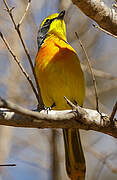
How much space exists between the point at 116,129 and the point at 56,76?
1.34 m

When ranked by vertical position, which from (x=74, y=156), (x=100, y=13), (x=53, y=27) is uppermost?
(x=100, y=13)

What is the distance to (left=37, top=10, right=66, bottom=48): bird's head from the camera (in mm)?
4676

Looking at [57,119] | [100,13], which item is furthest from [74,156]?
[100,13]

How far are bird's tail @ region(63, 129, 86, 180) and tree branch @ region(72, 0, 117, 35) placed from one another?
1639mm

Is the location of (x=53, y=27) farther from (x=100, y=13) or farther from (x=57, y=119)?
(x=57, y=119)

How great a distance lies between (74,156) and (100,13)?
72.5 inches

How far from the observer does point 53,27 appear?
475 cm

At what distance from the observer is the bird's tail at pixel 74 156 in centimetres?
380

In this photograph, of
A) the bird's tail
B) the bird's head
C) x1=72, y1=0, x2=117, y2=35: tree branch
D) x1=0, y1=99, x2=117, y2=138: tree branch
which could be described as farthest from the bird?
x1=0, y1=99, x2=117, y2=138: tree branch

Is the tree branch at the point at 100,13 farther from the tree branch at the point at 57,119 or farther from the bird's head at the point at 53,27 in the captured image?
the bird's head at the point at 53,27

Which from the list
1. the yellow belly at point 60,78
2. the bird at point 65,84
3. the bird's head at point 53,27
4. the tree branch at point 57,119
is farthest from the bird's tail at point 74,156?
the bird's head at point 53,27

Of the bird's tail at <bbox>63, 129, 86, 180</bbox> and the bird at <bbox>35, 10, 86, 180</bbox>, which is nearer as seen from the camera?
the bird's tail at <bbox>63, 129, 86, 180</bbox>

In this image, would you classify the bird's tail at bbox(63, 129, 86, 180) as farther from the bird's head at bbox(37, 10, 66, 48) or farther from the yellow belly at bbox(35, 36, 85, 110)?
the bird's head at bbox(37, 10, 66, 48)

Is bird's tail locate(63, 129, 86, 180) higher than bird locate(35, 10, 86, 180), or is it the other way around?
bird locate(35, 10, 86, 180)
